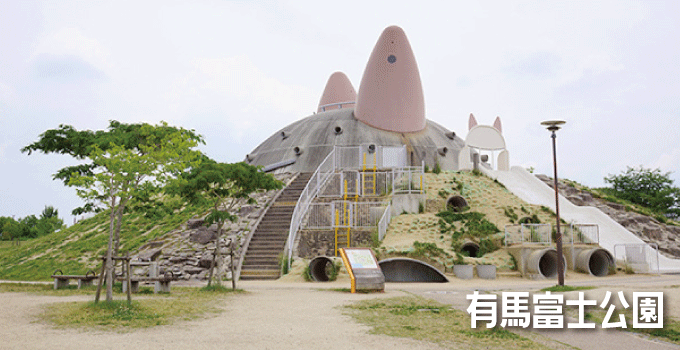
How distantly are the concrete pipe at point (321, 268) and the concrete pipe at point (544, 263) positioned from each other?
282 inches

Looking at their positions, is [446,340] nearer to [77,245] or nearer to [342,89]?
Answer: [77,245]

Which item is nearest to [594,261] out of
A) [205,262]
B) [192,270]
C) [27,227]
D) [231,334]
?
[205,262]

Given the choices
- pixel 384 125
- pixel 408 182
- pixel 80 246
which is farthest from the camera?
pixel 384 125

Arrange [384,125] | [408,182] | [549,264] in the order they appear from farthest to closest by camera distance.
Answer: [384,125]
[408,182]
[549,264]

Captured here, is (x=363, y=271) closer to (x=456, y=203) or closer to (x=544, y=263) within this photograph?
(x=544, y=263)

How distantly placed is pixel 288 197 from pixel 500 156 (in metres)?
13.9

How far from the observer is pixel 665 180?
41.7 m

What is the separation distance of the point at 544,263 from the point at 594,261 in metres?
2.19

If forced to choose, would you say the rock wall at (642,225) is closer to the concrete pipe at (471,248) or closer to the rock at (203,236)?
the concrete pipe at (471,248)

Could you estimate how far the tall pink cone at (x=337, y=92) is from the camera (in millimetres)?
45312

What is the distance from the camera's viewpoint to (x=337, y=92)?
45.4 meters

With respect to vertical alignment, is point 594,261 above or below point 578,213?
below

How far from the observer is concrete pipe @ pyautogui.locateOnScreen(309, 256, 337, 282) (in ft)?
59.4

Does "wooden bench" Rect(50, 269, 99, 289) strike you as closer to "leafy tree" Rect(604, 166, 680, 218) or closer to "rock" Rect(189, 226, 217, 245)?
"rock" Rect(189, 226, 217, 245)
